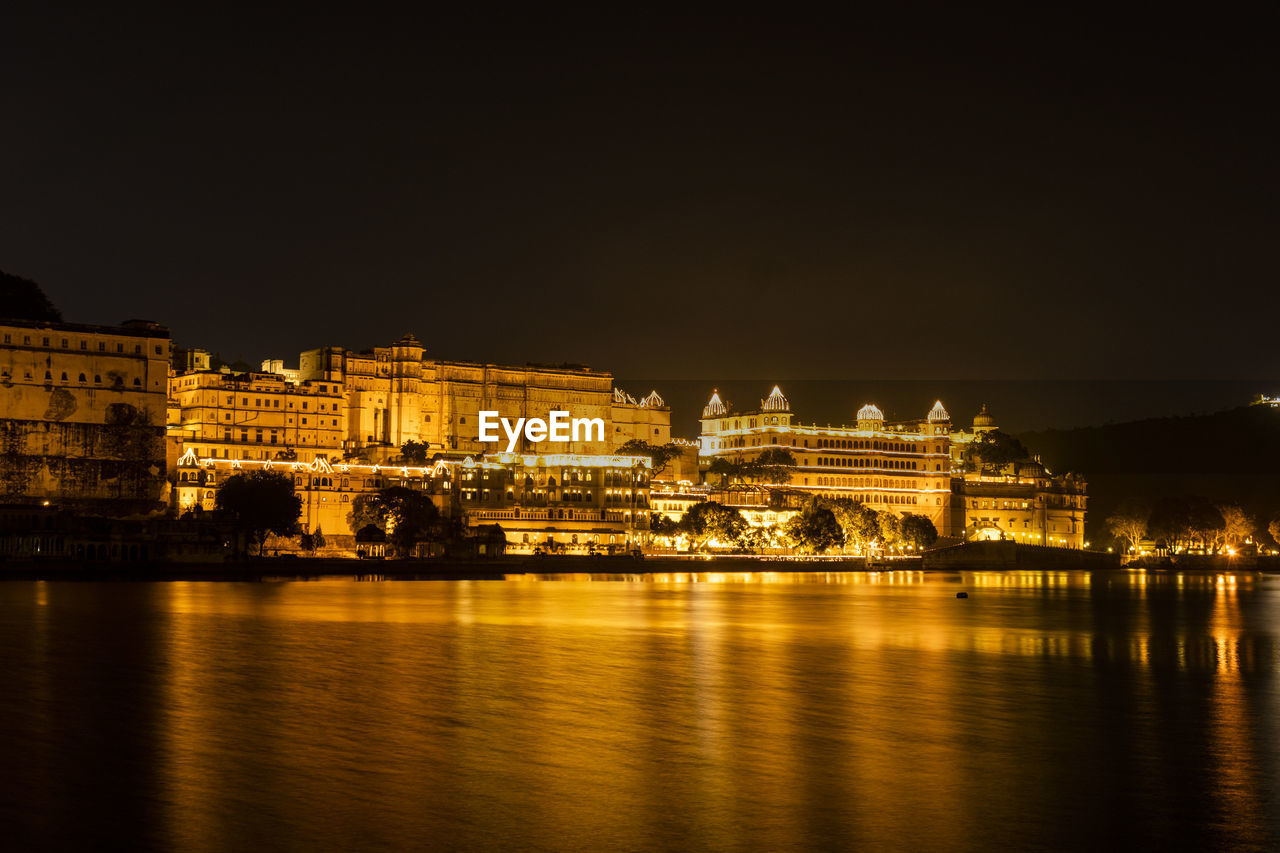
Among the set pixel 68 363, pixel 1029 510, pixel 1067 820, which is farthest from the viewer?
pixel 1029 510

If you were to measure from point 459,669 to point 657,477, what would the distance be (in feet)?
331

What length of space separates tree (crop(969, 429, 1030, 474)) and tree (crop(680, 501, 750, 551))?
45.7m

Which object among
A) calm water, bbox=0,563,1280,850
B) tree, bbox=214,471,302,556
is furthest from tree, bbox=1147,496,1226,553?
calm water, bbox=0,563,1280,850

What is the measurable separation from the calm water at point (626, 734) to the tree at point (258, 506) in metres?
39.7

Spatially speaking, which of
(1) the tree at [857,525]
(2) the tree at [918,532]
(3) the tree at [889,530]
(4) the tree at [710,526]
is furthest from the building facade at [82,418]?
(2) the tree at [918,532]

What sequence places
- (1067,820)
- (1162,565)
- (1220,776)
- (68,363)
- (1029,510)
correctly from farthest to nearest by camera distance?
(1029,510), (1162,565), (68,363), (1220,776), (1067,820)

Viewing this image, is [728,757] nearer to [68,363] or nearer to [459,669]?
[459,669]

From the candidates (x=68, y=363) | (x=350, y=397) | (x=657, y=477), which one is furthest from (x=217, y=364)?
(x=657, y=477)

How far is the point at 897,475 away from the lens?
141250 mm

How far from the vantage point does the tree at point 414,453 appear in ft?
368

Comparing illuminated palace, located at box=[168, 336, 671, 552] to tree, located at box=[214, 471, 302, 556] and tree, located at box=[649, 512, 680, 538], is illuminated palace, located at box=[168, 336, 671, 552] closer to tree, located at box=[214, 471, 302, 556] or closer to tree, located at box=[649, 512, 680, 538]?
tree, located at box=[649, 512, 680, 538]

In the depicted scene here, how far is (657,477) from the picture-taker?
5217 inches

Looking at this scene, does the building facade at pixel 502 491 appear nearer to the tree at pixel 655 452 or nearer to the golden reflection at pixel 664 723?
the tree at pixel 655 452

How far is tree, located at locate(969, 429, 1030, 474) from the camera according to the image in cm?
15138
